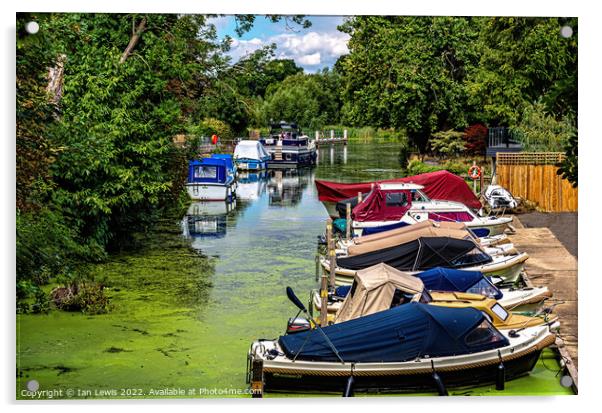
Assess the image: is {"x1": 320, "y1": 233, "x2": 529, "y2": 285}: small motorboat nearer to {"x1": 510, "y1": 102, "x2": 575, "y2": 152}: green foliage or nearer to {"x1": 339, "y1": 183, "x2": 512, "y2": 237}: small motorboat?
{"x1": 339, "y1": 183, "x2": 512, "y2": 237}: small motorboat

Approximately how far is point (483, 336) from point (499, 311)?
1.79m

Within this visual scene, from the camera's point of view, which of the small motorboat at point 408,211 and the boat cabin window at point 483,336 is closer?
the boat cabin window at point 483,336

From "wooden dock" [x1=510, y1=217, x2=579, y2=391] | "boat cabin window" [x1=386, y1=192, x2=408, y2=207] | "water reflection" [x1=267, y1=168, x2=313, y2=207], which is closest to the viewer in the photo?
"wooden dock" [x1=510, y1=217, x2=579, y2=391]

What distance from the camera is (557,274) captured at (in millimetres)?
21516

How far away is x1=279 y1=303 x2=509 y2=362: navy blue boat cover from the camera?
1395 cm

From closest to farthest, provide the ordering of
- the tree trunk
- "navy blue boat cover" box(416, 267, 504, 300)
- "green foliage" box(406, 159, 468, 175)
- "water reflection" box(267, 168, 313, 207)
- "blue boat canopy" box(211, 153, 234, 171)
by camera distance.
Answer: "navy blue boat cover" box(416, 267, 504, 300)
the tree trunk
"green foliage" box(406, 159, 468, 175)
"water reflection" box(267, 168, 313, 207)
"blue boat canopy" box(211, 153, 234, 171)

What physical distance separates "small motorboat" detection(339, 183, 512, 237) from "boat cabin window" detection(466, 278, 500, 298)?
805 cm

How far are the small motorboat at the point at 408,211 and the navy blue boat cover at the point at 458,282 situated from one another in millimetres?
8067

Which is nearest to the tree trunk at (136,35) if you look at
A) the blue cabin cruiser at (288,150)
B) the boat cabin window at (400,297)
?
the boat cabin window at (400,297)

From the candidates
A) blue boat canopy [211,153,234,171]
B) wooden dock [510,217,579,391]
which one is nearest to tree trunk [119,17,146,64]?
wooden dock [510,217,579,391]

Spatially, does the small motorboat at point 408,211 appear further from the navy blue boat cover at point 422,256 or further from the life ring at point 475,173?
the navy blue boat cover at point 422,256

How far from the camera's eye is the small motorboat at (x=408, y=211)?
2645 cm

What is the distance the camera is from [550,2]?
14.3 meters

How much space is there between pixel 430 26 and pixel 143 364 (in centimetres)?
2449
